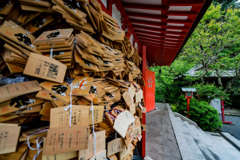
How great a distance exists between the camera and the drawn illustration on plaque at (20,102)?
90cm

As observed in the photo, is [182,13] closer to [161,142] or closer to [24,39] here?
[24,39]

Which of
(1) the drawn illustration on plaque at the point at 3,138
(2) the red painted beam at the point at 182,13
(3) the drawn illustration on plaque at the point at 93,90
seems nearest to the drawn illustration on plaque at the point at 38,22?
(3) the drawn illustration on plaque at the point at 93,90

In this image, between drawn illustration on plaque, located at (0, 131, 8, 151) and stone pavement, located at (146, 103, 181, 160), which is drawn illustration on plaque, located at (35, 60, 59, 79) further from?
stone pavement, located at (146, 103, 181, 160)

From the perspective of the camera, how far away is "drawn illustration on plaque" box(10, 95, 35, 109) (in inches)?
35.3

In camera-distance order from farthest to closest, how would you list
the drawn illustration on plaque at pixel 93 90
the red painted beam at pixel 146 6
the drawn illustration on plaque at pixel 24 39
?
the red painted beam at pixel 146 6 < the drawn illustration on plaque at pixel 93 90 < the drawn illustration on plaque at pixel 24 39

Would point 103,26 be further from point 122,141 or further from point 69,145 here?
point 122,141

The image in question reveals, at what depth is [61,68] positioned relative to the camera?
3.63 feet

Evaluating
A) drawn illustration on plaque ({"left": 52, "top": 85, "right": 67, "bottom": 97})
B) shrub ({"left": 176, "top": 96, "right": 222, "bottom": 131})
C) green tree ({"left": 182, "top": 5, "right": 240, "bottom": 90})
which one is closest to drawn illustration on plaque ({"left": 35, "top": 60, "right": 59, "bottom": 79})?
drawn illustration on plaque ({"left": 52, "top": 85, "right": 67, "bottom": 97})

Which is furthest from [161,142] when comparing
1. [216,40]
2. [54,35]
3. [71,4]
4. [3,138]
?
[216,40]

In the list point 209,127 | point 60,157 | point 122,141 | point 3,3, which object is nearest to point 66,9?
point 3,3

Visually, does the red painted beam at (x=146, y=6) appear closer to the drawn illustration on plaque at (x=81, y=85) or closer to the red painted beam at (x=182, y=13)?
the red painted beam at (x=182, y=13)

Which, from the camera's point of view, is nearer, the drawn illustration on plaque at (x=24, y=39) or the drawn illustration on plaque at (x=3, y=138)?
the drawn illustration on plaque at (x=3, y=138)

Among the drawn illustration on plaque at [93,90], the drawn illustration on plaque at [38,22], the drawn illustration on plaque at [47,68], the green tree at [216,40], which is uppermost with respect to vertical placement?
the green tree at [216,40]

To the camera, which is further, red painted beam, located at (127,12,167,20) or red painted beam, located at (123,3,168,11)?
red painted beam, located at (127,12,167,20)
